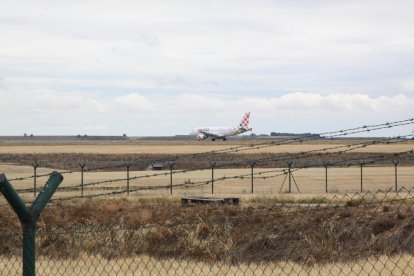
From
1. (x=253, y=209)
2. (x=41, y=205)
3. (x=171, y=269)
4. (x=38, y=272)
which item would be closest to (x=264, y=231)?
(x=253, y=209)

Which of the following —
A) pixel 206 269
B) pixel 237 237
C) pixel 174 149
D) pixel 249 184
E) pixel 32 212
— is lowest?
pixel 249 184

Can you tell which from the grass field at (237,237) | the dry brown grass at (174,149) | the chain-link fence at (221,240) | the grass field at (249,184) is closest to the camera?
the grass field at (237,237)

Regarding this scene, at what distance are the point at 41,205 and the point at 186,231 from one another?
13755 millimetres

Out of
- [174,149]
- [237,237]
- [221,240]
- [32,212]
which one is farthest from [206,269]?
[174,149]

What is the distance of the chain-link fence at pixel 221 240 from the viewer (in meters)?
14.1

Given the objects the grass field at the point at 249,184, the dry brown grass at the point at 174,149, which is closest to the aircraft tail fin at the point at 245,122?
the dry brown grass at the point at 174,149

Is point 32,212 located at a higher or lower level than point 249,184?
higher

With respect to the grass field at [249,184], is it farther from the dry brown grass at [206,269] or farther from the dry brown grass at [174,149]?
the dry brown grass at [174,149]

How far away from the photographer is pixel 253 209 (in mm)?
26031

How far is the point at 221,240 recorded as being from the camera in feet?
62.5

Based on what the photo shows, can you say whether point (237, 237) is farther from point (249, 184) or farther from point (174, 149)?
point (174, 149)

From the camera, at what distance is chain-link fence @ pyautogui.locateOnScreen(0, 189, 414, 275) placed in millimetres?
14094

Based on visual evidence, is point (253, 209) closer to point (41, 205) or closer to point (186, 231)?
point (186, 231)

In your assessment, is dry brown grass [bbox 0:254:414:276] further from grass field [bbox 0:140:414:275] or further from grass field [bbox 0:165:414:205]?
grass field [bbox 0:165:414:205]
